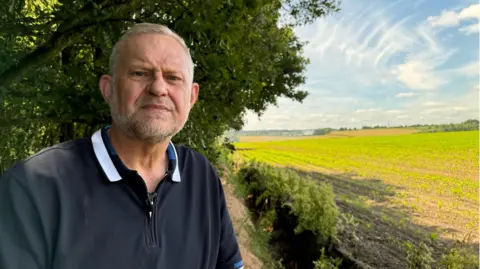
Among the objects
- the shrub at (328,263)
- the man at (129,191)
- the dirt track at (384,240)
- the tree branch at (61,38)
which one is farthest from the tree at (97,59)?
the dirt track at (384,240)

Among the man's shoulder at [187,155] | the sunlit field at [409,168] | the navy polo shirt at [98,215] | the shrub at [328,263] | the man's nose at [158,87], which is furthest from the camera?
the sunlit field at [409,168]

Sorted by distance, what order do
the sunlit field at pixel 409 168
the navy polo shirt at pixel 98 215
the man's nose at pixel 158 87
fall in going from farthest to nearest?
1. the sunlit field at pixel 409 168
2. the man's nose at pixel 158 87
3. the navy polo shirt at pixel 98 215

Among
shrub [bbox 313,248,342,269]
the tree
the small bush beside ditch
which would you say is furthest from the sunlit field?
the tree

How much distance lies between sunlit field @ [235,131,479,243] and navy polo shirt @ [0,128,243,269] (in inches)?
296

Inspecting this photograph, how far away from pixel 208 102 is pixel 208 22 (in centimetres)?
78

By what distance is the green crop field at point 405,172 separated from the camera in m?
11.0

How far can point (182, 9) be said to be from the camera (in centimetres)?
249

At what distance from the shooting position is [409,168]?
17906 mm

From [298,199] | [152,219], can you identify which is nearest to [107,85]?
[152,219]

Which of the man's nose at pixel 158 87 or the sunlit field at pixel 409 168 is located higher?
the man's nose at pixel 158 87

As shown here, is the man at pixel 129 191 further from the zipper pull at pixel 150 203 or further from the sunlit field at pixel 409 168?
the sunlit field at pixel 409 168

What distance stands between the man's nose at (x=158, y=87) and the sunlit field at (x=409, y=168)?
7719 millimetres

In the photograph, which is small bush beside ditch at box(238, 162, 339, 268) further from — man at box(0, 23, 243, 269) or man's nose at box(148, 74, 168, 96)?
man's nose at box(148, 74, 168, 96)

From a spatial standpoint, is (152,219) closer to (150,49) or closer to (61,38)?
(150,49)
